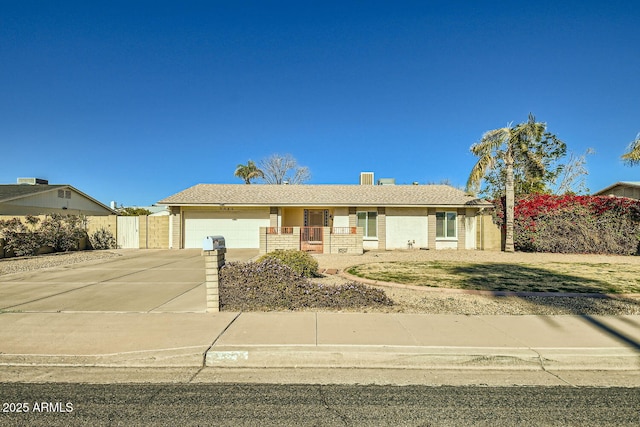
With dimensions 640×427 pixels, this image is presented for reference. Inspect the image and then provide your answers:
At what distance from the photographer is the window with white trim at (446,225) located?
65.5 ft

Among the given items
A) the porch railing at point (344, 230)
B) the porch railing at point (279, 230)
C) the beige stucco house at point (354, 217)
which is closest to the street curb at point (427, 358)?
the porch railing at point (279, 230)

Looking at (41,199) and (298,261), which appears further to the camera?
(41,199)

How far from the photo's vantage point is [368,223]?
19984 mm

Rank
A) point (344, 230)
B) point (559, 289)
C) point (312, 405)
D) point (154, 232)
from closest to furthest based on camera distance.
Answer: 1. point (312, 405)
2. point (559, 289)
3. point (344, 230)
4. point (154, 232)

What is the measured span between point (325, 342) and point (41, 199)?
87.5 ft

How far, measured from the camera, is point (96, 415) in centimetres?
312

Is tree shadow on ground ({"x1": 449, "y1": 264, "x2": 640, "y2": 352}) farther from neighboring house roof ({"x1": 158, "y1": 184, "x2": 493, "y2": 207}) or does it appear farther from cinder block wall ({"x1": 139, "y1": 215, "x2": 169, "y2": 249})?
cinder block wall ({"x1": 139, "y1": 215, "x2": 169, "y2": 249})

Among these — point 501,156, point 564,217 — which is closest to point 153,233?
point 501,156

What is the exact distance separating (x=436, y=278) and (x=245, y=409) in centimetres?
760

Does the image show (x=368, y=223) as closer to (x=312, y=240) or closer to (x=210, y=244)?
(x=312, y=240)

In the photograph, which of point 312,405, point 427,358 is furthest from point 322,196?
point 312,405

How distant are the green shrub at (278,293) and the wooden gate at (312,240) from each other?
9654mm

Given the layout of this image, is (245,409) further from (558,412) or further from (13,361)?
(13,361)

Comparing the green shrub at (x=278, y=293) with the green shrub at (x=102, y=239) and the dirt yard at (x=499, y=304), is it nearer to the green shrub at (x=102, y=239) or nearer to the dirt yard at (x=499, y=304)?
the dirt yard at (x=499, y=304)
